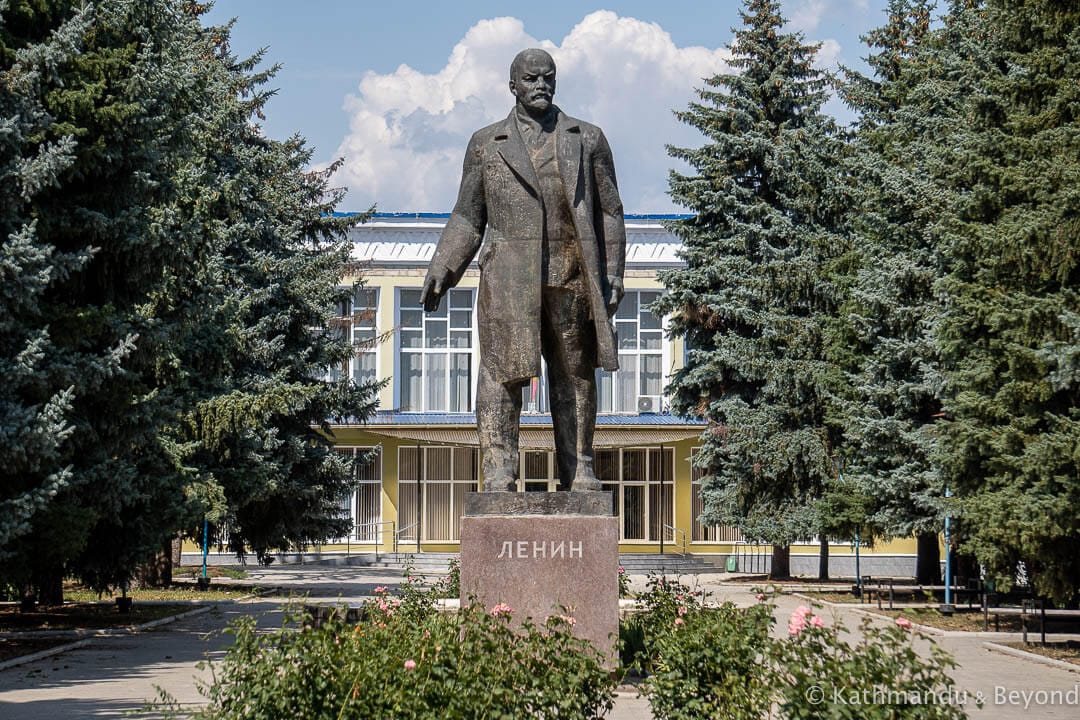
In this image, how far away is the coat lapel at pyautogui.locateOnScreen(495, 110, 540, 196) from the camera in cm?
877

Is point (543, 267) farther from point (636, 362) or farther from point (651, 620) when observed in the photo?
point (636, 362)

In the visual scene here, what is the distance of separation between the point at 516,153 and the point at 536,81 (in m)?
0.50

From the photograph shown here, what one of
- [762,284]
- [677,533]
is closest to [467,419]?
[677,533]

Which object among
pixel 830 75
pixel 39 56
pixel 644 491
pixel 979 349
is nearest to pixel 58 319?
pixel 39 56

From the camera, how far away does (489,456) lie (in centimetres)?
884

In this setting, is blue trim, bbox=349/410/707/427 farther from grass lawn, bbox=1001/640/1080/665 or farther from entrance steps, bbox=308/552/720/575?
grass lawn, bbox=1001/640/1080/665

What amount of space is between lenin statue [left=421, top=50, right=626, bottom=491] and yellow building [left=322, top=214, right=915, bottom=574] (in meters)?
31.2

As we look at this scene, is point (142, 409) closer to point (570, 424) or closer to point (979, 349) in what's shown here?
point (570, 424)

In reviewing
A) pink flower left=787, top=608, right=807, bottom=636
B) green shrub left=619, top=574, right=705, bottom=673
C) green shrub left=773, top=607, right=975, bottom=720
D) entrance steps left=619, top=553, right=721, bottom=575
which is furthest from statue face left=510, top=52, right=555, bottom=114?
entrance steps left=619, top=553, right=721, bottom=575

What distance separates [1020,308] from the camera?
559 inches

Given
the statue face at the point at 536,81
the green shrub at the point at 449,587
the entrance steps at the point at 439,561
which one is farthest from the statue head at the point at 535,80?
the entrance steps at the point at 439,561

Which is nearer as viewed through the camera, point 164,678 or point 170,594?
point 164,678

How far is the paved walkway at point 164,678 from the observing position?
29.4 feet

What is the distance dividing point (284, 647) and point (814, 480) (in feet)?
72.1
